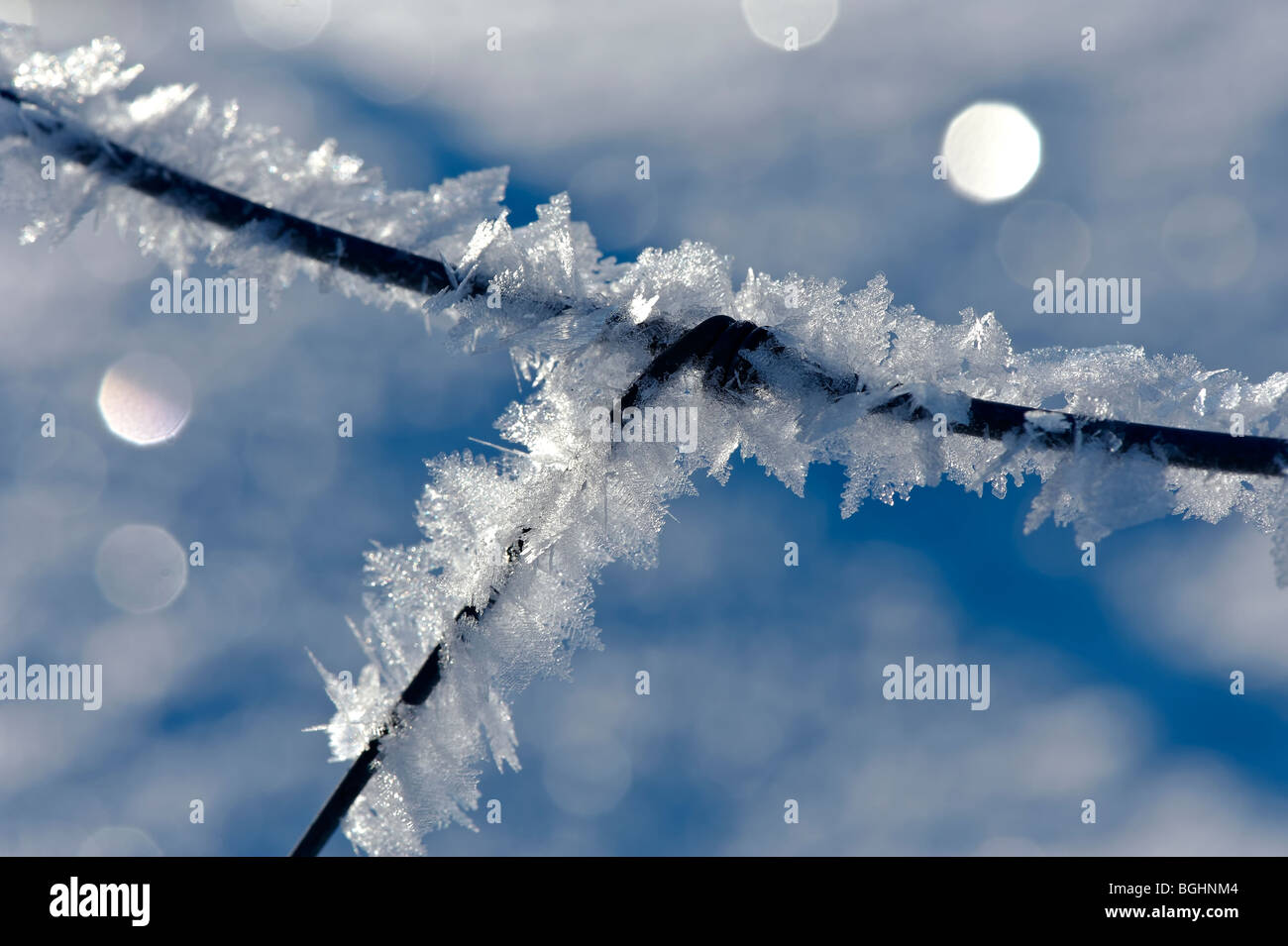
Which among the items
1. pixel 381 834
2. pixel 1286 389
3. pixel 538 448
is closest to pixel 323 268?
pixel 538 448

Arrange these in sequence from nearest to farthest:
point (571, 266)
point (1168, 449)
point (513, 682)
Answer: point (1168, 449)
point (571, 266)
point (513, 682)

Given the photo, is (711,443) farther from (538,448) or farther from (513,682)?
(513,682)

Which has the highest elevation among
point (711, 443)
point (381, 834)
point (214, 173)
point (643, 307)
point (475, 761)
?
point (214, 173)

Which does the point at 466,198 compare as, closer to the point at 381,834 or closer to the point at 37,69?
the point at 37,69

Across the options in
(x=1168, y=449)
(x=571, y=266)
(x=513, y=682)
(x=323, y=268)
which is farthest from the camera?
(x=513, y=682)

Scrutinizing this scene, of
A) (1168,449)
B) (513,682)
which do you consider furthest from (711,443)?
(1168,449)

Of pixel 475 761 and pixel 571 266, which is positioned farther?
pixel 475 761

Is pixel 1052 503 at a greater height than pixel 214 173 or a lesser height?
lesser
